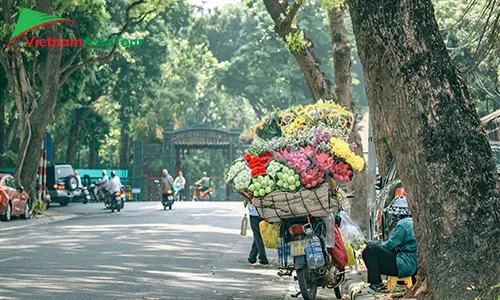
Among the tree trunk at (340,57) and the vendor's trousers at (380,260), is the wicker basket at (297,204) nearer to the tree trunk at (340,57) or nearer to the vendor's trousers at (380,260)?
the vendor's trousers at (380,260)

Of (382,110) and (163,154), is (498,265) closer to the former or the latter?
(382,110)

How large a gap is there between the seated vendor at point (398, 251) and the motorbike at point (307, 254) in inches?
35.4

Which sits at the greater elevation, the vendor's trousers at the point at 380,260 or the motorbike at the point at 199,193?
the motorbike at the point at 199,193

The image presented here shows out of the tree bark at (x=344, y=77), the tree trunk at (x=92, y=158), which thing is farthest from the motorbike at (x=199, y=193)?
the tree bark at (x=344, y=77)

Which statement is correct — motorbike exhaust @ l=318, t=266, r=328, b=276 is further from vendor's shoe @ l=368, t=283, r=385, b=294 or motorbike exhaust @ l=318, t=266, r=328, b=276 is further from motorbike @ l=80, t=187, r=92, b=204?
motorbike @ l=80, t=187, r=92, b=204

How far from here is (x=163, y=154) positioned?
57.5 meters

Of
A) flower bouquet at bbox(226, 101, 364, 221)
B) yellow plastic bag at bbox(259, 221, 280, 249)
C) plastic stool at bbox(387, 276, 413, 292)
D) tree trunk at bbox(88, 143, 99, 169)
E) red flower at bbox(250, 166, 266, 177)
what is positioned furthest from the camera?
tree trunk at bbox(88, 143, 99, 169)

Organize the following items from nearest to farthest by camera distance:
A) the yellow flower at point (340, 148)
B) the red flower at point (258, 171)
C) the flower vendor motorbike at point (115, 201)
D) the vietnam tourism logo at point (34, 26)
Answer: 1. the red flower at point (258, 171)
2. the yellow flower at point (340, 148)
3. the vietnam tourism logo at point (34, 26)
4. the flower vendor motorbike at point (115, 201)

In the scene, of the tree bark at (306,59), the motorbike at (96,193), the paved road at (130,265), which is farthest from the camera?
the motorbike at (96,193)

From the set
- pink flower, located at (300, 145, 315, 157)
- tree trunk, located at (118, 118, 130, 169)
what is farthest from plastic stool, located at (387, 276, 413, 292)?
tree trunk, located at (118, 118, 130, 169)

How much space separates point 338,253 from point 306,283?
0.71 m

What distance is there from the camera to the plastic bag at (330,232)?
1101 cm

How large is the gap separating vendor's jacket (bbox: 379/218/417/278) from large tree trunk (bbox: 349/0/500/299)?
136 cm

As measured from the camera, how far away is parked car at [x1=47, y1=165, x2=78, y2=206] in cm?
4119
